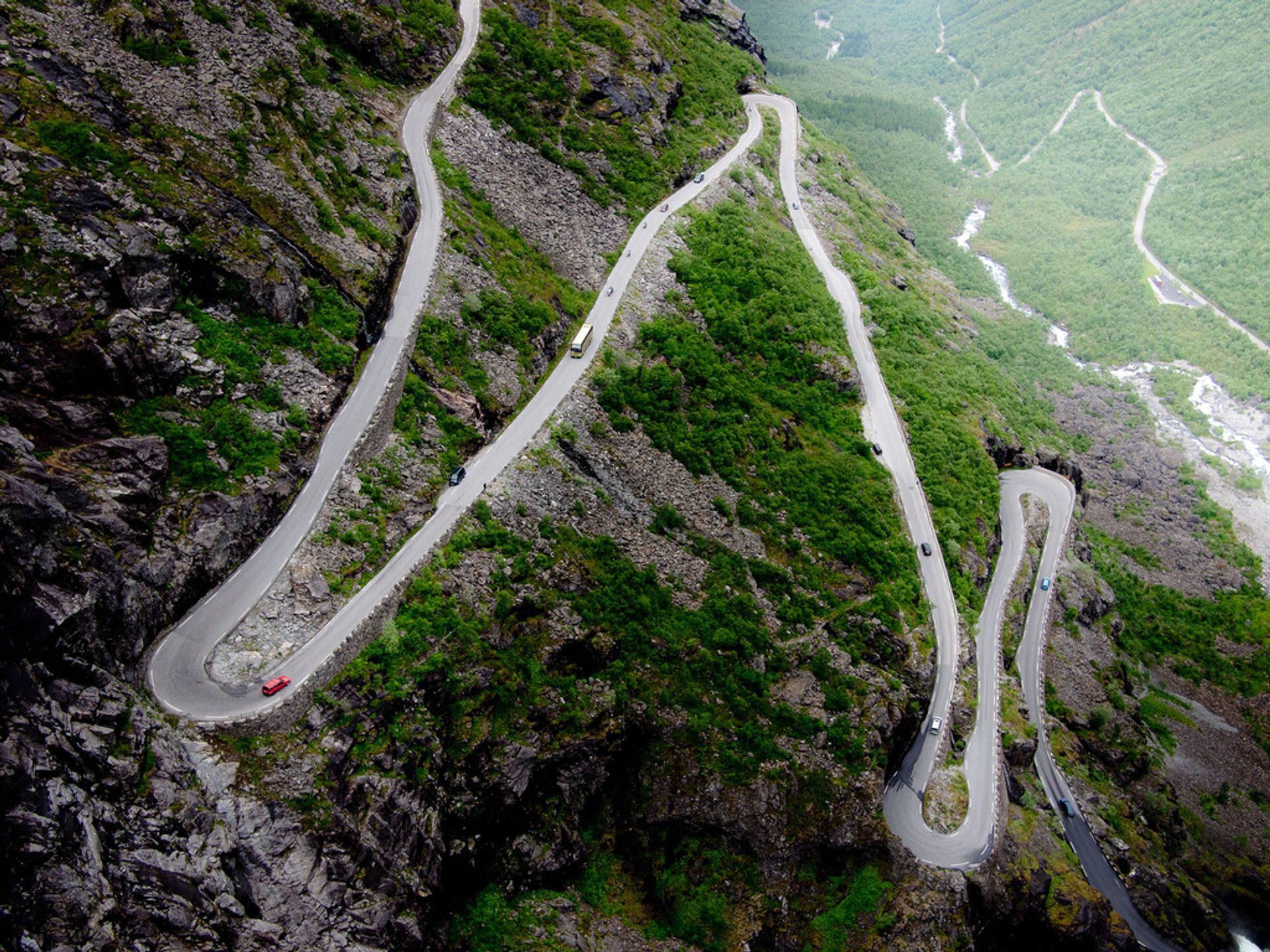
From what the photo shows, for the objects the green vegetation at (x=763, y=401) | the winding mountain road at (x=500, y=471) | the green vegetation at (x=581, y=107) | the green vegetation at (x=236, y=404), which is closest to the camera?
the winding mountain road at (x=500, y=471)

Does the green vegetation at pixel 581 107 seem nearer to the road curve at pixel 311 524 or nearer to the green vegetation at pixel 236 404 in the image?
the road curve at pixel 311 524

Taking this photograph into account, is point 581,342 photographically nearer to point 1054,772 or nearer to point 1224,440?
point 1054,772

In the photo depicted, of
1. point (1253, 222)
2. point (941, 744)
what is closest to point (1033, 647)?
point (941, 744)

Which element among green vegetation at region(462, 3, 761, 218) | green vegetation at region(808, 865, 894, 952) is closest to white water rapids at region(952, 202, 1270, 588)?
green vegetation at region(808, 865, 894, 952)

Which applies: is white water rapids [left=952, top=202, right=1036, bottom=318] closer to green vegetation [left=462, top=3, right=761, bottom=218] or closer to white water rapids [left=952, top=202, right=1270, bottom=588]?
white water rapids [left=952, top=202, right=1270, bottom=588]

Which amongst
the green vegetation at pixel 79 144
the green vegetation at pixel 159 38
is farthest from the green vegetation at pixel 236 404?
the green vegetation at pixel 159 38

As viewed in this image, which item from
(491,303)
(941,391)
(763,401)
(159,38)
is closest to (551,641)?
(491,303)

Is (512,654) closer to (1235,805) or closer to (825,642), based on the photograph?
(825,642)
